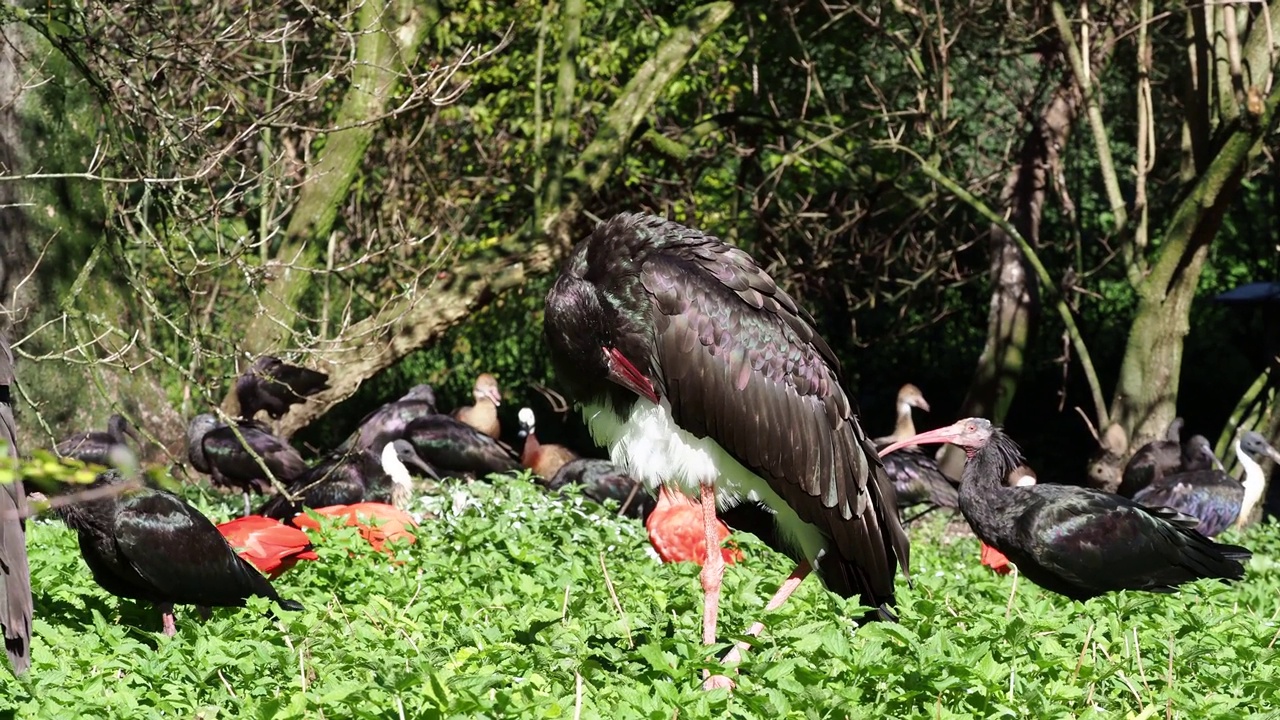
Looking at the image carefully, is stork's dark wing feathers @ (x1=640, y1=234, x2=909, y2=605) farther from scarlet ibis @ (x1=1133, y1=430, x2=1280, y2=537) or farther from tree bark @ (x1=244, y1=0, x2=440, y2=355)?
tree bark @ (x1=244, y1=0, x2=440, y2=355)

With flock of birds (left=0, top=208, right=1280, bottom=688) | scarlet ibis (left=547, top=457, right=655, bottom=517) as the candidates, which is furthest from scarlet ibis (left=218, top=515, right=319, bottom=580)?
scarlet ibis (left=547, top=457, right=655, bottom=517)

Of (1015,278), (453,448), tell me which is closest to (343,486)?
(453,448)

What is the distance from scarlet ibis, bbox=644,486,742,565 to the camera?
7.57 m

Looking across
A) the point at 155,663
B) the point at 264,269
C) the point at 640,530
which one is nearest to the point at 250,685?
the point at 155,663

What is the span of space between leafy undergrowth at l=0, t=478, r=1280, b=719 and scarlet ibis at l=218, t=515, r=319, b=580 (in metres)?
0.12

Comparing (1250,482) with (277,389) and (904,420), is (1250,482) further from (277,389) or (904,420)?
(277,389)

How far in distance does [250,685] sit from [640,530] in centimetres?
412

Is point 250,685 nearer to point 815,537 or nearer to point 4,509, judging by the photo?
point 4,509

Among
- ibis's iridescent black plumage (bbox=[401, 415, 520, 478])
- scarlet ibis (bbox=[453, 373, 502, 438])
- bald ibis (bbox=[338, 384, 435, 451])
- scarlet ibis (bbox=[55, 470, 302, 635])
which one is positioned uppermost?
scarlet ibis (bbox=[55, 470, 302, 635])

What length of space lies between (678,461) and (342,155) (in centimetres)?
624

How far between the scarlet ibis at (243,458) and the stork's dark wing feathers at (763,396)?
572 cm

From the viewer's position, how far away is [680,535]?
25.0ft

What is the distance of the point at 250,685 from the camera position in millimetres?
4531

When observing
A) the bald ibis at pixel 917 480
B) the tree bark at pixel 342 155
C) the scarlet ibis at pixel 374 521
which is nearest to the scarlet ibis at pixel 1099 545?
the scarlet ibis at pixel 374 521
